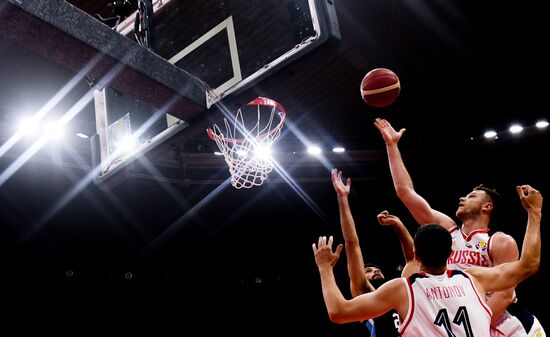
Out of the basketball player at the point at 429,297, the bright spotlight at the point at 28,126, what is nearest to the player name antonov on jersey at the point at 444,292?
the basketball player at the point at 429,297

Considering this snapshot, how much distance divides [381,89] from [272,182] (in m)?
6.83

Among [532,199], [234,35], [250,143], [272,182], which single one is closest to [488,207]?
[532,199]

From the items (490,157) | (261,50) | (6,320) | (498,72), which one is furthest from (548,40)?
(6,320)

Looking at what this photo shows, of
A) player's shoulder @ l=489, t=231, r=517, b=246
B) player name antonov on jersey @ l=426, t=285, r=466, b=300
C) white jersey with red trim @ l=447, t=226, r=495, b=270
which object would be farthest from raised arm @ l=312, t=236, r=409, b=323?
player's shoulder @ l=489, t=231, r=517, b=246

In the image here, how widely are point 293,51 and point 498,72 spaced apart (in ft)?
23.7

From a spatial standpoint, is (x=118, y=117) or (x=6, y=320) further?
(x=6, y=320)

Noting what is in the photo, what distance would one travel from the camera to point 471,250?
2986mm

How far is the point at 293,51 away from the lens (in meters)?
2.75

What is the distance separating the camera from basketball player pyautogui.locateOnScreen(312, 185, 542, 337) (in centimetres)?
206

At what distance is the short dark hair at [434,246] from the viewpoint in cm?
220

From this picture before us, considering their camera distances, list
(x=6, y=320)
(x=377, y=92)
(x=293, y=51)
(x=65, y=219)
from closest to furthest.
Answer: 1. (x=293, y=51)
2. (x=377, y=92)
3. (x=6, y=320)
4. (x=65, y=219)

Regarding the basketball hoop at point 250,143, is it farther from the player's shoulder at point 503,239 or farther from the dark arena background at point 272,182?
the player's shoulder at point 503,239

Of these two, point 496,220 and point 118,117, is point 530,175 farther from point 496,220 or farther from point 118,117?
point 118,117

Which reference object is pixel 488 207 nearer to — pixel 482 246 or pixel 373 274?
pixel 482 246
